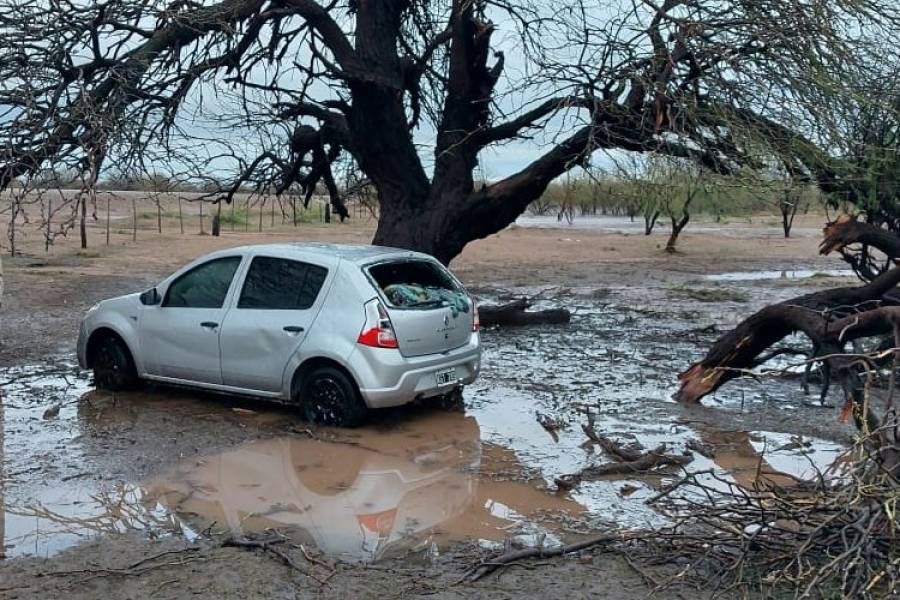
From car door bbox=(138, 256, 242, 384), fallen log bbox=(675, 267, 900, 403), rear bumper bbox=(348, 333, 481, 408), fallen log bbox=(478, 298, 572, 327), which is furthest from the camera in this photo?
fallen log bbox=(478, 298, 572, 327)

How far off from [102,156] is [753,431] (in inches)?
289

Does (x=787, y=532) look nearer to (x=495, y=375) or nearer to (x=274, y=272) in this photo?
(x=274, y=272)

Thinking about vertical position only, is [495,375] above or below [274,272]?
below

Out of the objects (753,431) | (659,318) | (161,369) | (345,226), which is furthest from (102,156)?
(345,226)

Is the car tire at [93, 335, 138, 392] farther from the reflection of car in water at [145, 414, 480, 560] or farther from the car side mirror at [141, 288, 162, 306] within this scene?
the reflection of car in water at [145, 414, 480, 560]

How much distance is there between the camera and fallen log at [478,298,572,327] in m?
15.4

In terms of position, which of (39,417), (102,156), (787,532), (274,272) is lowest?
(39,417)

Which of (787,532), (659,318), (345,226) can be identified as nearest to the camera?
(787,532)

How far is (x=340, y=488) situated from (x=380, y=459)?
0.75m

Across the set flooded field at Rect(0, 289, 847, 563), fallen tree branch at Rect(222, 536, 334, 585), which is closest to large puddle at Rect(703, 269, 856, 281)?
flooded field at Rect(0, 289, 847, 563)

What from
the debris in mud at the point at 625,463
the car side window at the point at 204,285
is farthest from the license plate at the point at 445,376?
the car side window at the point at 204,285

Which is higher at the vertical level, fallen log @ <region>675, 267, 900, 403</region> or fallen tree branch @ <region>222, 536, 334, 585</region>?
fallen log @ <region>675, 267, 900, 403</region>

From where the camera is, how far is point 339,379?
8.44 m

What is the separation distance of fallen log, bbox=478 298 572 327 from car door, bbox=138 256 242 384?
6422mm
